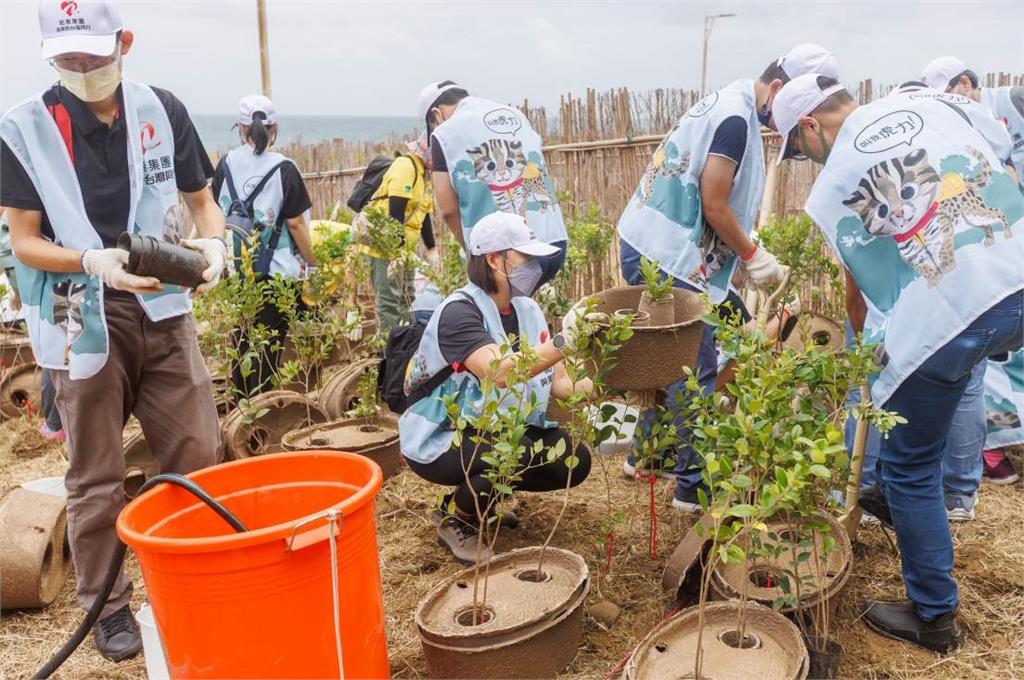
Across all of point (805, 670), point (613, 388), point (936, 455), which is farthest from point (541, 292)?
point (805, 670)

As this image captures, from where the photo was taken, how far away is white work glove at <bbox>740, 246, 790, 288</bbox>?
332 cm

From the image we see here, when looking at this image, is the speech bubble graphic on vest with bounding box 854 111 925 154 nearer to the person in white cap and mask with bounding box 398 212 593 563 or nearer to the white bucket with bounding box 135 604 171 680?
the person in white cap and mask with bounding box 398 212 593 563

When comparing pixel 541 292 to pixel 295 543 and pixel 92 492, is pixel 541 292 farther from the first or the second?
pixel 295 543

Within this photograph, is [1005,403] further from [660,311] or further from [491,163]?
[491,163]

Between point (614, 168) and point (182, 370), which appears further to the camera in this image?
point (614, 168)

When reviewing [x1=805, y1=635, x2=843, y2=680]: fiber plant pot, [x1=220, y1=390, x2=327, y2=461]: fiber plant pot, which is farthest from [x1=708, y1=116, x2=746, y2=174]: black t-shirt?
[x1=220, y1=390, x2=327, y2=461]: fiber plant pot

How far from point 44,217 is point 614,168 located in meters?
5.47

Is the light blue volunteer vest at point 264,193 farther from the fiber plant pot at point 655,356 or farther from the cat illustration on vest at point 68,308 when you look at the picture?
the fiber plant pot at point 655,356

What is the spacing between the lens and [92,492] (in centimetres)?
254

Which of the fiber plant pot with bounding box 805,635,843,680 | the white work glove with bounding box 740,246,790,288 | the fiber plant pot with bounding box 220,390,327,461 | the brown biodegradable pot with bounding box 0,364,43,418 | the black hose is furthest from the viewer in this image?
the brown biodegradable pot with bounding box 0,364,43,418

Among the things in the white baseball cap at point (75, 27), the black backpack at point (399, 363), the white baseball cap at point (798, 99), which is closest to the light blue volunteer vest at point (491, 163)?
the black backpack at point (399, 363)

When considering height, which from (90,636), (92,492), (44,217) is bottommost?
(90,636)

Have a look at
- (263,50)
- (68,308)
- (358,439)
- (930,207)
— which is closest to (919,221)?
(930,207)

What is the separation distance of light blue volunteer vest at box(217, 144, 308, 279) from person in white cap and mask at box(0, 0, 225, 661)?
165cm
